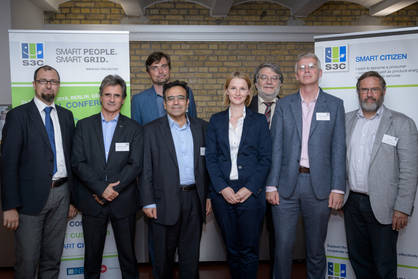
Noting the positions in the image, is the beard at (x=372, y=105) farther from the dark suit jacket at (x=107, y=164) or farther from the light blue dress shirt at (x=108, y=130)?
the light blue dress shirt at (x=108, y=130)

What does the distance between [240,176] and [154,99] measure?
1.25 meters

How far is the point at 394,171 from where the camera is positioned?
242 cm

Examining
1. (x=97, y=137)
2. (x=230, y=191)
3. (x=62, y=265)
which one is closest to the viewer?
(x=230, y=191)

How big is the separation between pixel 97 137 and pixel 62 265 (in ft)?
4.30

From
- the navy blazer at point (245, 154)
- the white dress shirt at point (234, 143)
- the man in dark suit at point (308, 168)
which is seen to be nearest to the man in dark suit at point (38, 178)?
the navy blazer at point (245, 154)

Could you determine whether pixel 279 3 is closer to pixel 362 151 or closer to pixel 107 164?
pixel 362 151

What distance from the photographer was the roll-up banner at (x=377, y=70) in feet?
9.14

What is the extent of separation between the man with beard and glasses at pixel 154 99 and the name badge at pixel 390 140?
1.67m

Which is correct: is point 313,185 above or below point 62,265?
above

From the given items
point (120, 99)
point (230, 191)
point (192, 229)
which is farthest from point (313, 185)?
point (120, 99)

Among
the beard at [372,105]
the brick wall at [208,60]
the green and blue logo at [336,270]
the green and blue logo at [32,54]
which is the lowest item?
the green and blue logo at [336,270]

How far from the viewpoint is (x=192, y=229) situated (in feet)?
7.98

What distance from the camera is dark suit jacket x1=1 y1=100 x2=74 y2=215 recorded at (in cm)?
233

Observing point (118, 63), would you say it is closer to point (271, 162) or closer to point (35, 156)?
point (35, 156)
